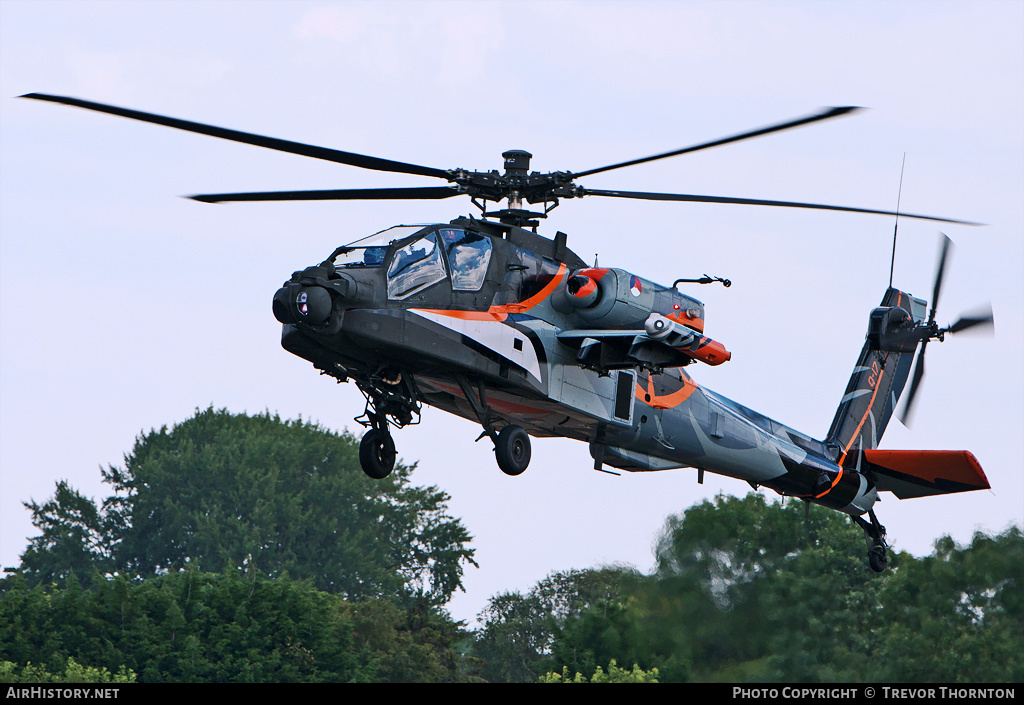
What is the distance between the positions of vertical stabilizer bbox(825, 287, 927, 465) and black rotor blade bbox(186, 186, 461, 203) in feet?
29.1

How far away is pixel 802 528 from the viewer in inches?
1283

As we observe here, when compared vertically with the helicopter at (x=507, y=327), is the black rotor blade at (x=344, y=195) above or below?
above

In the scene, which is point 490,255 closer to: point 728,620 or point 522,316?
point 522,316

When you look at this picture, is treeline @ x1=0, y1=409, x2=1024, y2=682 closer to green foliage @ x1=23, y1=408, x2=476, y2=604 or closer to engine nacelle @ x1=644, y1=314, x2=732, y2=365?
green foliage @ x1=23, y1=408, x2=476, y2=604

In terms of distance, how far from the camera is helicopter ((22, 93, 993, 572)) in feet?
54.9

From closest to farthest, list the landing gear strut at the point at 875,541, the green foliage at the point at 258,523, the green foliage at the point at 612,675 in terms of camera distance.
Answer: the landing gear strut at the point at 875,541 → the green foliage at the point at 612,675 → the green foliage at the point at 258,523

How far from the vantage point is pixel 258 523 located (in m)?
61.3

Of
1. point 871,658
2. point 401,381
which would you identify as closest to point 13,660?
point 871,658

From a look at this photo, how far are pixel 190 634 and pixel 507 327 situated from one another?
29105mm

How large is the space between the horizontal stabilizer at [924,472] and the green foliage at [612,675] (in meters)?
11.1

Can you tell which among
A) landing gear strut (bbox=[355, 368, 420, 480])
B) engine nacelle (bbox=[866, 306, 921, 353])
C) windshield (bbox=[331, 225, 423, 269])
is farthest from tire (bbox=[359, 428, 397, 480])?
engine nacelle (bbox=[866, 306, 921, 353])

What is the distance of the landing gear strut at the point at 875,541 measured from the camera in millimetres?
22828

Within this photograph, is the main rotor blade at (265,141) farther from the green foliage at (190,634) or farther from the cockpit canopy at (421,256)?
the green foliage at (190,634)

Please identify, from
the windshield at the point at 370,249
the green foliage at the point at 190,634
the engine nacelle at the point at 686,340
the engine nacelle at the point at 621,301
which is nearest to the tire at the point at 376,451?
the windshield at the point at 370,249
